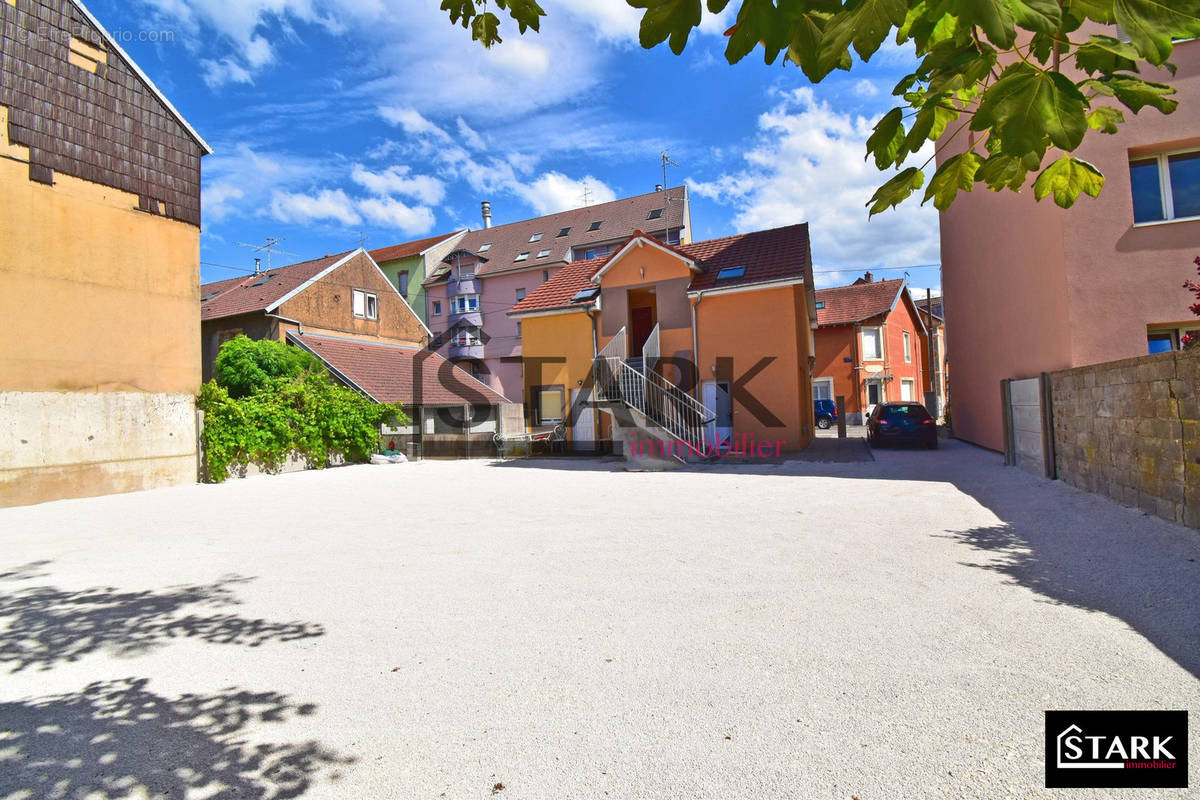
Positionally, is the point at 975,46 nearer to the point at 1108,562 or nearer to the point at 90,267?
the point at 1108,562

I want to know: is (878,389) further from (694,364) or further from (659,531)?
(659,531)

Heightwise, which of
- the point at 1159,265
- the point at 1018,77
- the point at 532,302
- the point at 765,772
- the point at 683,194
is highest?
the point at 683,194

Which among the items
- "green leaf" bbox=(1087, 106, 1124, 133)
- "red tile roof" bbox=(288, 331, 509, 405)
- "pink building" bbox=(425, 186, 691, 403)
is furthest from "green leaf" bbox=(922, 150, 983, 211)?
"pink building" bbox=(425, 186, 691, 403)

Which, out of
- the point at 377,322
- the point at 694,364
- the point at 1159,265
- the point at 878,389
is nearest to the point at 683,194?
the point at 878,389

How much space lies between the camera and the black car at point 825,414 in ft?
99.0

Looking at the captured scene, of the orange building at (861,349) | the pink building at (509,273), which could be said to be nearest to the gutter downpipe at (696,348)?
the orange building at (861,349)

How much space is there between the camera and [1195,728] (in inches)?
98.1

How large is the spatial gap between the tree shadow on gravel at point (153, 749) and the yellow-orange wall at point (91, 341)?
431 inches

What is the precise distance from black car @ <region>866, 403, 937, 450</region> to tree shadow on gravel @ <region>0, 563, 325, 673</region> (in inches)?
650

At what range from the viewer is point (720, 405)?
1689cm

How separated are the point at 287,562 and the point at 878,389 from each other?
3134 cm

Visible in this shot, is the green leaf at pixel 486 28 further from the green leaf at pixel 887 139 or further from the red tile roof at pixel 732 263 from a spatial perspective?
the red tile roof at pixel 732 263

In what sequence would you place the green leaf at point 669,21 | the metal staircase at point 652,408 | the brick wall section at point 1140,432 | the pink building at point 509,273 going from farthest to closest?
the pink building at point 509,273 → the metal staircase at point 652,408 → the brick wall section at point 1140,432 → the green leaf at point 669,21

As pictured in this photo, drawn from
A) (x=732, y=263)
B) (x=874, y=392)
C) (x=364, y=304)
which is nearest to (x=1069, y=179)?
(x=732, y=263)
